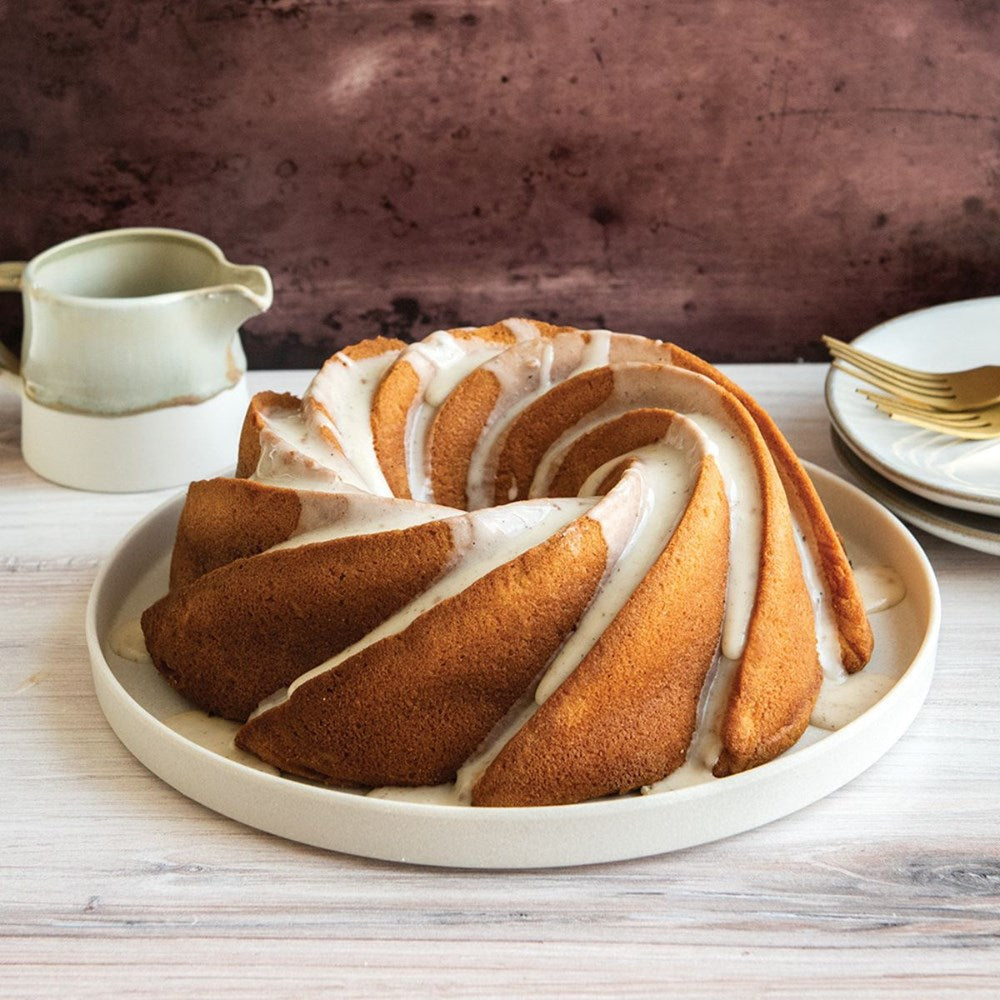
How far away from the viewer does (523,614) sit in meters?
0.89

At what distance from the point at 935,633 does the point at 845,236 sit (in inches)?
29.8

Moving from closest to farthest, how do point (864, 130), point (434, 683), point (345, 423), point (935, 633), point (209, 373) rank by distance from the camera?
1. point (434, 683)
2. point (935, 633)
3. point (345, 423)
4. point (209, 373)
5. point (864, 130)

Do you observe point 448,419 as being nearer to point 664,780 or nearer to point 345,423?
point 345,423

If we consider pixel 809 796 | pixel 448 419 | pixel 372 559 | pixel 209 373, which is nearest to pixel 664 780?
pixel 809 796

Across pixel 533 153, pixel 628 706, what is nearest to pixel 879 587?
pixel 628 706

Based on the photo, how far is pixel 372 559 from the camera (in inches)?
36.0

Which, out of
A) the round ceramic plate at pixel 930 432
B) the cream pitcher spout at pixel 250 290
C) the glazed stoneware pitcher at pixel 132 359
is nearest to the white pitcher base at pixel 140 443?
the glazed stoneware pitcher at pixel 132 359

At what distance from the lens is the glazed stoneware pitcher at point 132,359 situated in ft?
4.28

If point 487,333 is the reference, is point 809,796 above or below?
below

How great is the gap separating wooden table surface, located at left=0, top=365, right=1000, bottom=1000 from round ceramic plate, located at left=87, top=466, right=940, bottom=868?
0.02m

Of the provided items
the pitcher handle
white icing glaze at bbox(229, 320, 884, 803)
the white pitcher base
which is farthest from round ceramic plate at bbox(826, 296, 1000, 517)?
the pitcher handle

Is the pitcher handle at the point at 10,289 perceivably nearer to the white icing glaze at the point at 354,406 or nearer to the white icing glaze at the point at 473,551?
the white icing glaze at the point at 354,406

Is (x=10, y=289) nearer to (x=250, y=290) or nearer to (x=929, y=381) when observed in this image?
(x=250, y=290)

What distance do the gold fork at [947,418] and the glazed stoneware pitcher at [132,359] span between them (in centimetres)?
61
